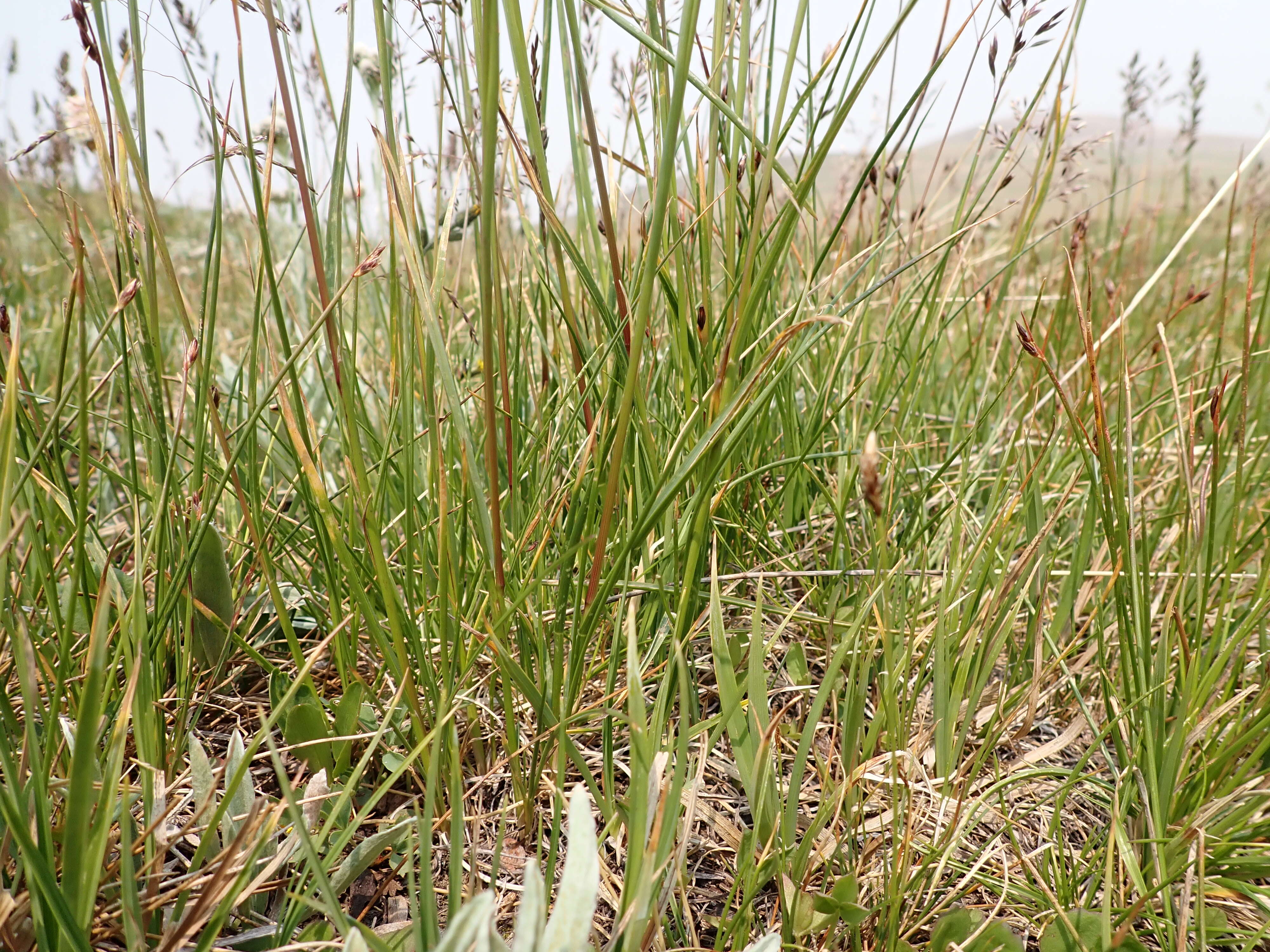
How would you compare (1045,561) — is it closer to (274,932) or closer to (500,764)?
(500,764)

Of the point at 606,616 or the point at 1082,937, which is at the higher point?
the point at 606,616

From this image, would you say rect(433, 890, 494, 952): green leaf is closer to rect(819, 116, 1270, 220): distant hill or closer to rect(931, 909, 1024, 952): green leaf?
rect(931, 909, 1024, 952): green leaf

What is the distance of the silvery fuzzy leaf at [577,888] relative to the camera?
1.49 ft

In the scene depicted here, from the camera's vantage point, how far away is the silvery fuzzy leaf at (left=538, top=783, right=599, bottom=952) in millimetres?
453

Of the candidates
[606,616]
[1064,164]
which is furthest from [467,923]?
[1064,164]

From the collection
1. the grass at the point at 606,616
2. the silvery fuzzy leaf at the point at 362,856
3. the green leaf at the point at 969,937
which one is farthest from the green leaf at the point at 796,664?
the silvery fuzzy leaf at the point at 362,856

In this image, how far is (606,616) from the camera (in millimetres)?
893

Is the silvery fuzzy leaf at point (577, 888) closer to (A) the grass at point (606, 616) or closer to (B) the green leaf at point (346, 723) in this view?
(A) the grass at point (606, 616)

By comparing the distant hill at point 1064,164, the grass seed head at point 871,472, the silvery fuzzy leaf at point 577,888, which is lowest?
the silvery fuzzy leaf at point 577,888

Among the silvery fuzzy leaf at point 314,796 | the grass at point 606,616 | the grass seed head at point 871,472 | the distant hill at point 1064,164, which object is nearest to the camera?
the grass seed head at point 871,472

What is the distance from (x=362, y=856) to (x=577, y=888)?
26 cm

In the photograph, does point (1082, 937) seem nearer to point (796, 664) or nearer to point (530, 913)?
point (796, 664)

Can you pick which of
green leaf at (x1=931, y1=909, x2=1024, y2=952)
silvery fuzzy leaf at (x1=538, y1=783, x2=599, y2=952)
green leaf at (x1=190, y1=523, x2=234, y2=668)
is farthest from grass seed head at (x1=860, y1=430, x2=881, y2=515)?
green leaf at (x1=190, y1=523, x2=234, y2=668)

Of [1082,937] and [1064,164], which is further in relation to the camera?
[1064,164]
